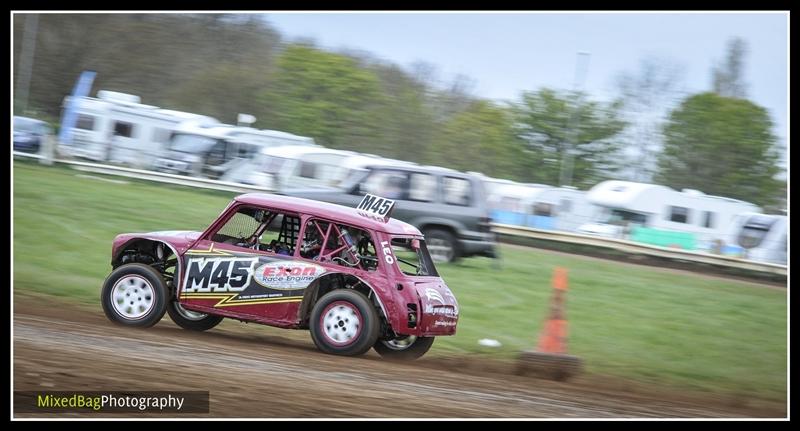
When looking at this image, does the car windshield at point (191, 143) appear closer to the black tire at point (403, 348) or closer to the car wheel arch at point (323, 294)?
the black tire at point (403, 348)

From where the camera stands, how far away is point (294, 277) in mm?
8352

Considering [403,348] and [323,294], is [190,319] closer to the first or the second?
[323,294]

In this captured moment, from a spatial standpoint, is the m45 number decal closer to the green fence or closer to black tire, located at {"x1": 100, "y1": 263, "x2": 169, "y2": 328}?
black tire, located at {"x1": 100, "y1": 263, "x2": 169, "y2": 328}

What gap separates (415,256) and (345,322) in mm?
1257

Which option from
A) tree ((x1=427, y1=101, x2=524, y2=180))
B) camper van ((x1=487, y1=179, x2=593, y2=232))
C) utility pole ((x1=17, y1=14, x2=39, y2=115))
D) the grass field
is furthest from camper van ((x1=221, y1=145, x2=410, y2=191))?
utility pole ((x1=17, y1=14, x2=39, y2=115))

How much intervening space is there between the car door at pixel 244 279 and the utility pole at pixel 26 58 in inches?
650

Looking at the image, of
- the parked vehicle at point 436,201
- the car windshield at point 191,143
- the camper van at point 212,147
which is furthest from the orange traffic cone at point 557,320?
the car windshield at point 191,143

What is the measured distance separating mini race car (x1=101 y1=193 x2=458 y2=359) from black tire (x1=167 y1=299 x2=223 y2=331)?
0.17 metres

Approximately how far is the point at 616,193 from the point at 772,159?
5934 mm

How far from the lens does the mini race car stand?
827cm

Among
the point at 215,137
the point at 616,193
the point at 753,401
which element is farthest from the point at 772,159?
the point at 753,401

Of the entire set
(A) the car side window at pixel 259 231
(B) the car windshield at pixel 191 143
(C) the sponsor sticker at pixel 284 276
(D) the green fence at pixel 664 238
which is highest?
(B) the car windshield at pixel 191 143

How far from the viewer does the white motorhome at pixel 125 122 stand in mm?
24109

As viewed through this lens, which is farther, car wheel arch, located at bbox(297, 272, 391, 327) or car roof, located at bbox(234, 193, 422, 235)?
car roof, located at bbox(234, 193, 422, 235)
